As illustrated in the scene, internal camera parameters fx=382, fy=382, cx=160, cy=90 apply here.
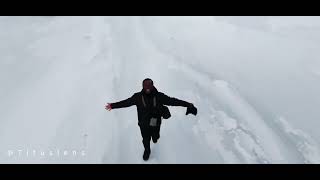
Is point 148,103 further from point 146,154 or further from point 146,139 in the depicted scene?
point 146,154

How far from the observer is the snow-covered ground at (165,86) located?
5445mm

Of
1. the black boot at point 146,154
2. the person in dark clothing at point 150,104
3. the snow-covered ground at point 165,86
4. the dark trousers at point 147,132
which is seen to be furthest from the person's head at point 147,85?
the snow-covered ground at point 165,86

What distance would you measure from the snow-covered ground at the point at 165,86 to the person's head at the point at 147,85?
43.9 inches

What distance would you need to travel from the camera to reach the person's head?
14.6 feet

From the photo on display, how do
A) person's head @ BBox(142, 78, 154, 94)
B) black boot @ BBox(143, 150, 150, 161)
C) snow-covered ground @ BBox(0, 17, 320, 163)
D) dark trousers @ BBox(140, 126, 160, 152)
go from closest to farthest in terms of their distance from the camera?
person's head @ BBox(142, 78, 154, 94), dark trousers @ BBox(140, 126, 160, 152), black boot @ BBox(143, 150, 150, 161), snow-covered ground @ BBox(0, 17, 320, 163)

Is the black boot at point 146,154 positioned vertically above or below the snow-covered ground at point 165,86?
below

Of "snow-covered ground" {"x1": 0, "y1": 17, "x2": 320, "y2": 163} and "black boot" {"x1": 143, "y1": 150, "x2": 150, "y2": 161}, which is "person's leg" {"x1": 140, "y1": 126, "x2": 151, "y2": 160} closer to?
"black boot" {"x1": 143, "y1": 150, "x2": 150, "y2": 161}

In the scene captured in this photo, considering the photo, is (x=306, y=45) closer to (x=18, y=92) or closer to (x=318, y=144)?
(x=318, y=144)

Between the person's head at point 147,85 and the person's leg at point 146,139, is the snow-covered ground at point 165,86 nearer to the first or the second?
the person's leg at point 146,139

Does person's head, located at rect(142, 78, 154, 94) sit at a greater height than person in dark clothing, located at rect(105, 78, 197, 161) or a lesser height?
greater

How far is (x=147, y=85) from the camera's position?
4.46 metres

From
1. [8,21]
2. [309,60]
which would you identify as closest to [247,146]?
[309,60]

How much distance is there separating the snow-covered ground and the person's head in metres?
1.11

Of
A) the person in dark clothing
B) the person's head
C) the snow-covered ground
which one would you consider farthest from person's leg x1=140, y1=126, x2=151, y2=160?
the person's head
